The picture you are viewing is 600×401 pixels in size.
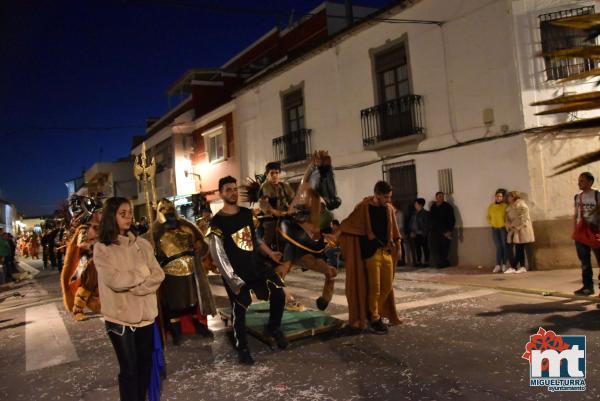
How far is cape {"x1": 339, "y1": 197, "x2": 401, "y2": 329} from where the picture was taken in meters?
6.10

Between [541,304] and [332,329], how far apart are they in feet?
10.5

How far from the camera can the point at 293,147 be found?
18.7 meters

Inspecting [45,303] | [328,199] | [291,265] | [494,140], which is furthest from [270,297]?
[494,140]

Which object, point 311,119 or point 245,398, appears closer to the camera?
point 245,398

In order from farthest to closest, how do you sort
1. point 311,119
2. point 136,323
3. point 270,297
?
point 311,119, point 270,297, point 136,323

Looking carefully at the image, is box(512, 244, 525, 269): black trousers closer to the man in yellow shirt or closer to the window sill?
the man in yellow shirt

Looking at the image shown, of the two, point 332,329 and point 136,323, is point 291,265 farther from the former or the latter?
point 136,323

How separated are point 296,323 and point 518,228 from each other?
6.13 metres

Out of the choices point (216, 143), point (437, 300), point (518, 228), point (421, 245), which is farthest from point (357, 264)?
point (216, 143)

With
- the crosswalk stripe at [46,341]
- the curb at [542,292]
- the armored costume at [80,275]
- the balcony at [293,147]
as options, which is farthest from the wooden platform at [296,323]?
the balcony at [293,147]

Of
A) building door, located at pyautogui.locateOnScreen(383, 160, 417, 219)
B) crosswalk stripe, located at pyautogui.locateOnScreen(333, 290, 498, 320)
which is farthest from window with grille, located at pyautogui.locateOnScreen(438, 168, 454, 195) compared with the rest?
crosswalk stripe, located at pyautogui.locateOnScreen(333, 290, 498, 320)

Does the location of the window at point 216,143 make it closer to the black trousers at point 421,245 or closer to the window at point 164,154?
the window at point 164,154

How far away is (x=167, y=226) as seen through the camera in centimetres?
622

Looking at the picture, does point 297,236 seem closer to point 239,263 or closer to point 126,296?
point 239,263
